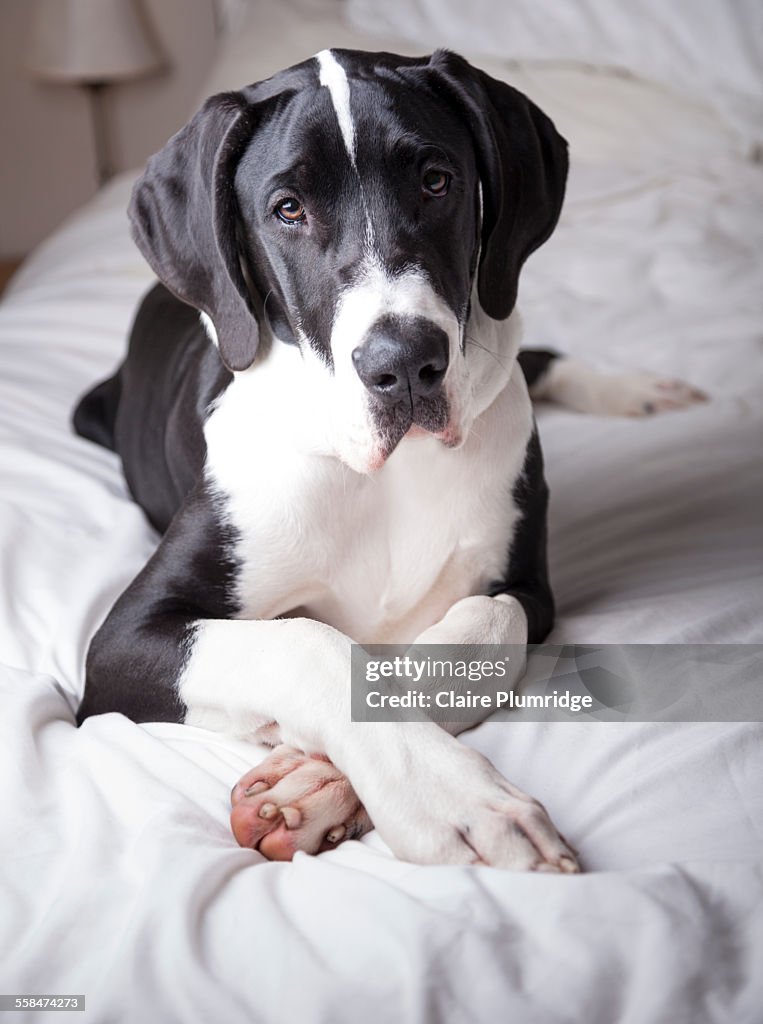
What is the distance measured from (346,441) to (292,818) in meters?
0.48

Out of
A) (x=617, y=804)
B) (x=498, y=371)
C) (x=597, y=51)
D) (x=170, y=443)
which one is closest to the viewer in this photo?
(x=617, y=804)

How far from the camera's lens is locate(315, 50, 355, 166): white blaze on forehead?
1.44 meters

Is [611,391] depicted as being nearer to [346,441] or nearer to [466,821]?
[346,441]

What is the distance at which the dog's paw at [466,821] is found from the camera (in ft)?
3.92

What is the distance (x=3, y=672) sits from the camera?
170cm

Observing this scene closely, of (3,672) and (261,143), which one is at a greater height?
(261,143)

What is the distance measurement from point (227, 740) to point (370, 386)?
0.51 metres

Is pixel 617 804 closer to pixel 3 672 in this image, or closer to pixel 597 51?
pixel 3 672

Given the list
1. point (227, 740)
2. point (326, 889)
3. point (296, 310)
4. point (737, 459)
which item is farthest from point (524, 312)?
point (326, 889)

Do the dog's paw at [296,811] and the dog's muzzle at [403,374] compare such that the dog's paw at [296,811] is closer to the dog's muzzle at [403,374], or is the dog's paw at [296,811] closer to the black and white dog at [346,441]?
the black and white dog at [346,441]

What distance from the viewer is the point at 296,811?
1303 millimetres

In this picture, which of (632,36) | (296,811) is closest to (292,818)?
(296,811)

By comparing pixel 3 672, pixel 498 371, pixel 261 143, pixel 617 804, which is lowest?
pixel 3 672
